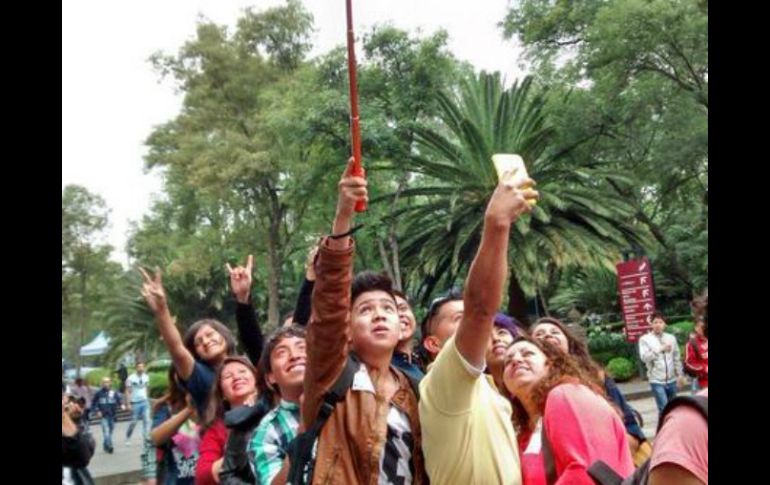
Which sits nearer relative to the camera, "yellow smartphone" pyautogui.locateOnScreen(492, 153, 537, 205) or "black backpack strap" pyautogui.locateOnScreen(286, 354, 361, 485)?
"yellow smartphone" pyautogui.locateOnScreen(492, 153, 537, 205)

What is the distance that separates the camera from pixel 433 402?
2.28m

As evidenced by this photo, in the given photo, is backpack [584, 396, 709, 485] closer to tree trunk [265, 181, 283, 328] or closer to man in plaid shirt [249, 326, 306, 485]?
man in plaid shirt [249, 326, 306, 485]

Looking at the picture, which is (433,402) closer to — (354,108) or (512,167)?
(512,167)

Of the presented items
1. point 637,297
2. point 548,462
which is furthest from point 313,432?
point 637,297

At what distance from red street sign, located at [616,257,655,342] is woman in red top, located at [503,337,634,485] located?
12165mm

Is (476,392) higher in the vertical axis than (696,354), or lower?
higher

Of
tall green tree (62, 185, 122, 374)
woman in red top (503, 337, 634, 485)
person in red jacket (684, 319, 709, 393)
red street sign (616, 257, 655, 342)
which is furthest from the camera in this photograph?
tall green tree (62, 185, 122, 374)

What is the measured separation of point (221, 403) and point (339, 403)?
1673 mm

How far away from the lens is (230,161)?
85.5 feet

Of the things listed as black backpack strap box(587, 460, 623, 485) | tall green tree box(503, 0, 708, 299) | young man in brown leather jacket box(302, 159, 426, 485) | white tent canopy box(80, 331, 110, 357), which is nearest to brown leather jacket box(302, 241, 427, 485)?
young man in brown leather jacket box(302, 159, 426, 485)

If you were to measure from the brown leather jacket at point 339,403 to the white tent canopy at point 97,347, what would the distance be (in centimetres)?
4081

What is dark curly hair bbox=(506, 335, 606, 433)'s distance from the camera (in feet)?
9.00
